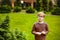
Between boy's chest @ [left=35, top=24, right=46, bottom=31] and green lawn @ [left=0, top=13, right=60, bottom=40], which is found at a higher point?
boy's chest @ [left=35, top=24, right=46, bottom=31]

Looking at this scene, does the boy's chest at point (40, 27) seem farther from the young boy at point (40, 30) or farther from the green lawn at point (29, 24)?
the green lawn at point (29, 24)

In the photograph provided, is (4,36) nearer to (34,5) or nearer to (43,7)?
(43,7)

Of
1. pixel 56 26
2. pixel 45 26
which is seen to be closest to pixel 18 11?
pixel 56 26

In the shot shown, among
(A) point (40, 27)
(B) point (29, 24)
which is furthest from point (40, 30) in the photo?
(B) point (29, 24)

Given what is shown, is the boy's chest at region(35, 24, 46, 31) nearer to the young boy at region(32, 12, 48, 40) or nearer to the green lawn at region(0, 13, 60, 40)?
the young boy at region(32, 12, 48, 40)

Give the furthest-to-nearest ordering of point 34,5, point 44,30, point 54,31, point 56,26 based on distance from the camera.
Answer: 1. point 34,5
2. point 56,26
3. point 54,31
4. point 44,30

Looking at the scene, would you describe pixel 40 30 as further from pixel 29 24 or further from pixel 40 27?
pixel 29 24

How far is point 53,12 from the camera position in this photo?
103ft

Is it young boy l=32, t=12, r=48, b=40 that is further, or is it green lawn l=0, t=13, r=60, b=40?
green lawn l=0, t=13, r=60, b=40

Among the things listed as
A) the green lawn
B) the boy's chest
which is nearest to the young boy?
the boy's chest

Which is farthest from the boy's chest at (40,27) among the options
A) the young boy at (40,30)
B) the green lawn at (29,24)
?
the green lawn at (29,24)

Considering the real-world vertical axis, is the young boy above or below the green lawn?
above

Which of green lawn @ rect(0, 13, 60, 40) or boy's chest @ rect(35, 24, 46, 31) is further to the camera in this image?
green lawn @ rect(0, 13, 60, 40)

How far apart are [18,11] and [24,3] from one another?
502 cm
